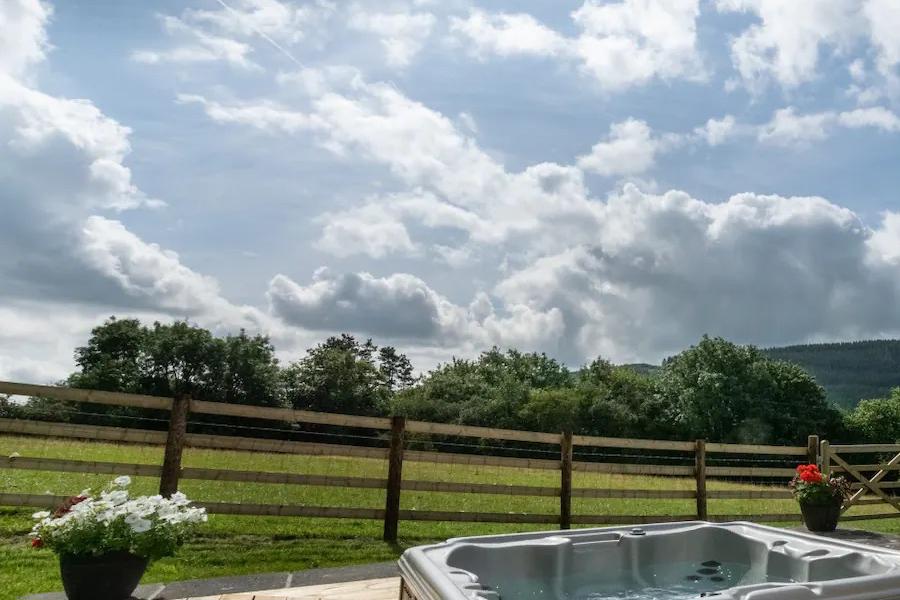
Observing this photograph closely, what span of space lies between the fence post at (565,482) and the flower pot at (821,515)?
9.12 feet

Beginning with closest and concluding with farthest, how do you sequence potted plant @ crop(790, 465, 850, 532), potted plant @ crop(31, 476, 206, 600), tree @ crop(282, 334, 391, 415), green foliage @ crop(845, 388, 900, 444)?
potted plant @ crop(31, 476, 206, 600) → potted plant @ crop(790, 465, 850, 532) → green foliage @ crop(845, 388, 900, 444) → tree @ crop(282, 334, 391, 415)

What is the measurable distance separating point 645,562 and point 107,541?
352 centimetres

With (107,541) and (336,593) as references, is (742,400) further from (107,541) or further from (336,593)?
(107,541)

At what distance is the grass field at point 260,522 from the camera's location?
16.0ft

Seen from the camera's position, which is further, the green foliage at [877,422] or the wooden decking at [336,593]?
the green foliage at [877,422]

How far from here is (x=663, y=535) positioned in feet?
16.9

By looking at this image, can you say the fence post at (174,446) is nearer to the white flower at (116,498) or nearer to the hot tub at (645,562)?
Result: the white flower at (116,498)

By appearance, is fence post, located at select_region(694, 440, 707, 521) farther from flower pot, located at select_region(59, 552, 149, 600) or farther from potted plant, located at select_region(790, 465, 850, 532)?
flower pot, located at select_region(59, 552, 149, 600)

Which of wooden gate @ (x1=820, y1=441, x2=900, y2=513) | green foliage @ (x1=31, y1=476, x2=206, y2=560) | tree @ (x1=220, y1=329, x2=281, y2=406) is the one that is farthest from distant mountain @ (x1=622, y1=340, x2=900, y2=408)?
green foliage @ (x1=31, y1=476, x2=206, y2=560)

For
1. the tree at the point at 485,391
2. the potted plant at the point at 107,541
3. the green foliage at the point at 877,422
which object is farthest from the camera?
the green foliage at the point at 877,422

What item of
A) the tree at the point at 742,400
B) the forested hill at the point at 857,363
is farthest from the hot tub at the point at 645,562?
the forested hill at the point at 857,363

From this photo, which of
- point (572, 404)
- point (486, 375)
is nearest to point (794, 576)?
point (572, 404)

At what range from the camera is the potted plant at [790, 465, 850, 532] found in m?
7.63

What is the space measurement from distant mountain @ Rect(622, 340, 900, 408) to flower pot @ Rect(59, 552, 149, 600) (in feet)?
204
